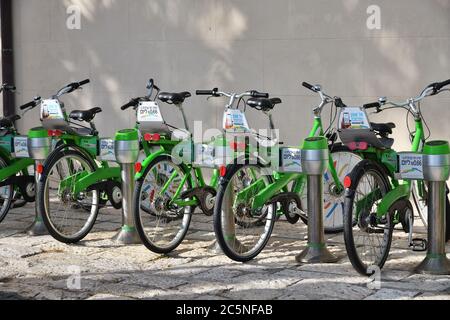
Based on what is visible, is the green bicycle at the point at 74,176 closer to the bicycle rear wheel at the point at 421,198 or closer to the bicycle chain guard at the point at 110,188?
the bicycle chain guard at the point at 110,188

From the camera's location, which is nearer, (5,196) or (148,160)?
(148,160)

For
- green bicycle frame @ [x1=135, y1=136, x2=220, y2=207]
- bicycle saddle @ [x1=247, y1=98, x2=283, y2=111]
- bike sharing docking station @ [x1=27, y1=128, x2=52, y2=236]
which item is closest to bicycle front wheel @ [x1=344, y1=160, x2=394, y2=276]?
bicycle saddle @ [x1=247, y1=98, x2=283, y2=111]

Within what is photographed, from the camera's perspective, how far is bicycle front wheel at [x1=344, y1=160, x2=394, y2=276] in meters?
5.77

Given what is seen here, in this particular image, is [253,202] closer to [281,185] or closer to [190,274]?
[281,185]

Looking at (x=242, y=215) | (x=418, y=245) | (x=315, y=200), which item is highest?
Answer: (x=315, y=200)

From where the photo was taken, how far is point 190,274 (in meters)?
6.15

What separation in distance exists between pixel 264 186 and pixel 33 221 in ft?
8.38

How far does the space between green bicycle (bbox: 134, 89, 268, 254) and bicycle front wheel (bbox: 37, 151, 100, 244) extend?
0.55 metres

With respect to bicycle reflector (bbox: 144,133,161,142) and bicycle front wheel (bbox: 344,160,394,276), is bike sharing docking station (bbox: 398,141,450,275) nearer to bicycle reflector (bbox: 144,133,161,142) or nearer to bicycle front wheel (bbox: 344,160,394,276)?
bicycle front wheel (bbox: 344,160,394,276)

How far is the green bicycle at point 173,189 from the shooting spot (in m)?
6.80

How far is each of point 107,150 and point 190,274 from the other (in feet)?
5.48

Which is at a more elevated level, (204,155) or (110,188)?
(204,155)

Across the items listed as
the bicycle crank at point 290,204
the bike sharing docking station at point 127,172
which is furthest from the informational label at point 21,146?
the bicycle crank at point 290,204

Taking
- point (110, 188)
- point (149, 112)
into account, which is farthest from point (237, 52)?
point (110, 188)
